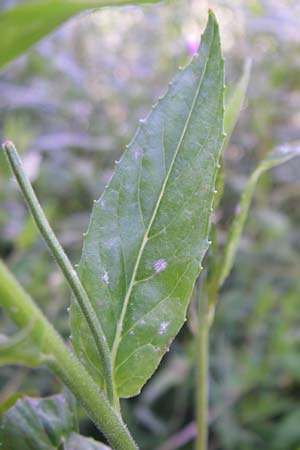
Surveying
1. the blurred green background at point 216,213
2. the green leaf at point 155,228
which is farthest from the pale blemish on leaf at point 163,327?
the blurred green background at point 216,213

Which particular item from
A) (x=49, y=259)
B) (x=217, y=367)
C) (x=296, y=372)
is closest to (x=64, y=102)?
(x=49, y=259)

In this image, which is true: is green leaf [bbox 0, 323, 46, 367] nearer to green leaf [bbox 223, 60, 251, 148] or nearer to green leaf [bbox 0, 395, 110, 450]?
green leaf [bbox 0, 395, 110, 450]

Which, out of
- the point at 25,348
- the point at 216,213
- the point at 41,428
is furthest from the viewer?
the point at 216,213

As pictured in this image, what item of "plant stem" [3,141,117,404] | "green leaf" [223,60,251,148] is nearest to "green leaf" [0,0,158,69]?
"plant stem" [3,141,117,404]

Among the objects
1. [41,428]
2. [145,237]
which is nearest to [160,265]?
[145,237]

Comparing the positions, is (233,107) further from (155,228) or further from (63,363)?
(63,363)
